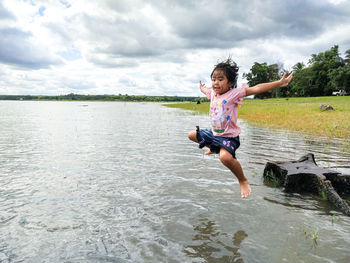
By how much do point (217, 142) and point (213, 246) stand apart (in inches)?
86.1

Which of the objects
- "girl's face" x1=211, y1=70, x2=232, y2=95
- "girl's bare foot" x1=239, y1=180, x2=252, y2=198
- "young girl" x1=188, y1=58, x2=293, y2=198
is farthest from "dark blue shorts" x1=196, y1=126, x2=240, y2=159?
"girl's face" x1=211, y1=70, x2=232, y2=95

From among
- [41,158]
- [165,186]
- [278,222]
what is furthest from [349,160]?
[41,158]

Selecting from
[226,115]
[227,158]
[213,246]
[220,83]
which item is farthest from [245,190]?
[220,83]

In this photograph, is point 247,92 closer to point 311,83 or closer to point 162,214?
point 162,214

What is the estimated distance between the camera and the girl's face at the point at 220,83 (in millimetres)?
5488

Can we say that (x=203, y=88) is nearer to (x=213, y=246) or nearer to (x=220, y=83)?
(x=220, y=83)

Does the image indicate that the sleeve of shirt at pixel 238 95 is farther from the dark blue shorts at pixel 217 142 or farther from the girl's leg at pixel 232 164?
the girl's leg at pixel 232 164

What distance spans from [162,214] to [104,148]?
7704mm

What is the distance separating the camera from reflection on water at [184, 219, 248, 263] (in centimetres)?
364

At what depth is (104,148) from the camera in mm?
12070

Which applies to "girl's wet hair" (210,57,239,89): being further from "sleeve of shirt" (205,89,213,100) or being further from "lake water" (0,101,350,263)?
"lake water" (0,101,350,263)

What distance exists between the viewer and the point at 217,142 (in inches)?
217

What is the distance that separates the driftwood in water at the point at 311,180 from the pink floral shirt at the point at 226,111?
2246 millimetres

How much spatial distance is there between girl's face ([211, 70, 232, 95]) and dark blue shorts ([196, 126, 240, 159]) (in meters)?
0.92
